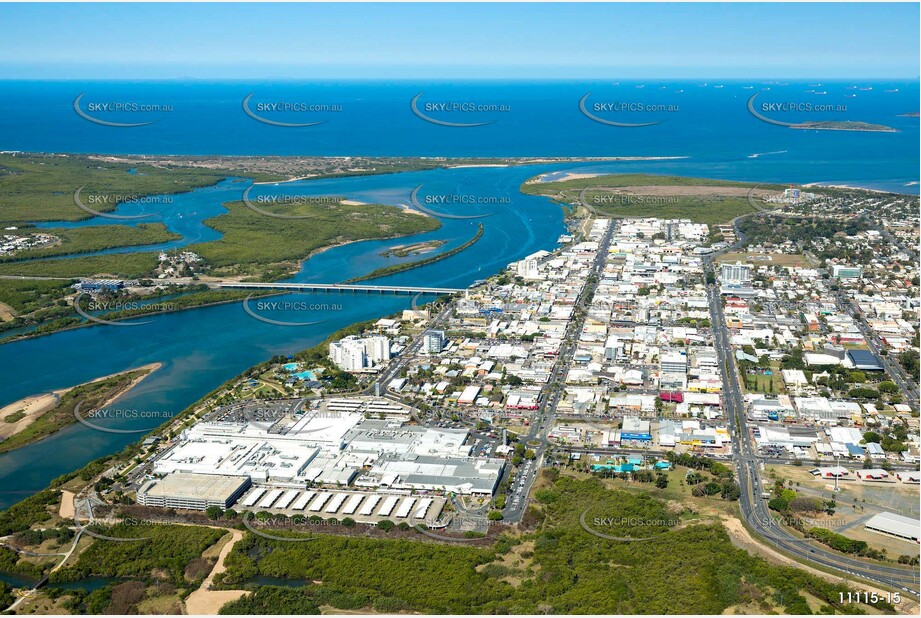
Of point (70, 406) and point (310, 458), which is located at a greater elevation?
point (310, 458)

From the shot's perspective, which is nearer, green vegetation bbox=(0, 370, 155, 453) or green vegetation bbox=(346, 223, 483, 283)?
green vegetation bbox=(0, 370, 155, 453)

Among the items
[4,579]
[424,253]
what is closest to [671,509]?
[4,579]

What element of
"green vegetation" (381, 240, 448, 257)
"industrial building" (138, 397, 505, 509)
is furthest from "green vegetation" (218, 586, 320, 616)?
"green vegetation" (381, 240, 448, 257)

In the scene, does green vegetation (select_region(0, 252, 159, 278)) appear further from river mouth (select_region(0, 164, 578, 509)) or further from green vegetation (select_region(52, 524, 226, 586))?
green vegetation (select_region(52, 524, 226, 586))

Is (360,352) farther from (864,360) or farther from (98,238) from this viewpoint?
(98,238)

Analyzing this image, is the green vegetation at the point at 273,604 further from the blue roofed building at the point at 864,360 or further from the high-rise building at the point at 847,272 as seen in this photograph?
the high-rise building at the point at 847,272

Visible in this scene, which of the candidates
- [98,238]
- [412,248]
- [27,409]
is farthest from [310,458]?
[98,238]
